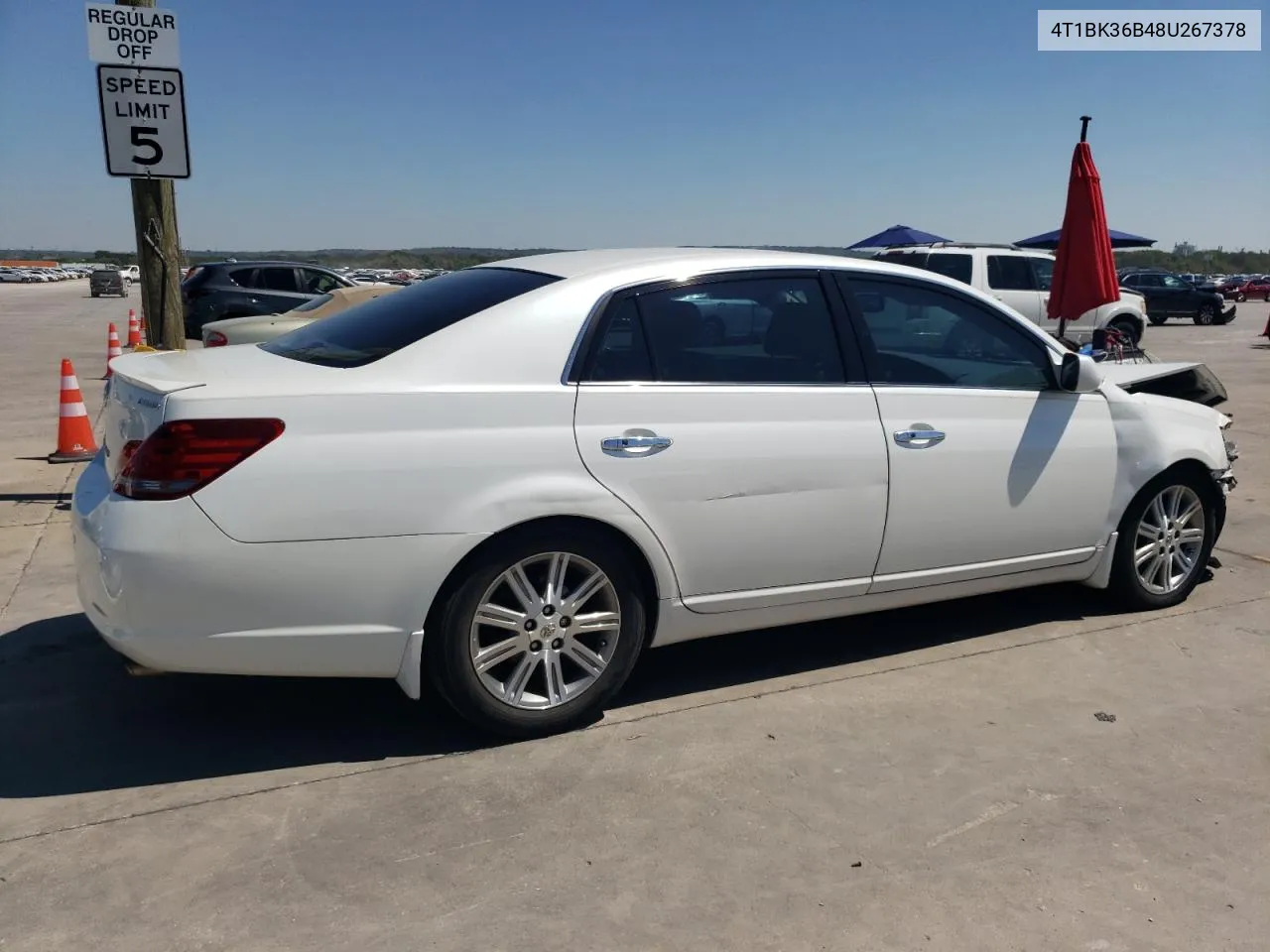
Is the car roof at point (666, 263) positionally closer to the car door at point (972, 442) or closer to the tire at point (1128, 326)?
the car door at point (972, 442)

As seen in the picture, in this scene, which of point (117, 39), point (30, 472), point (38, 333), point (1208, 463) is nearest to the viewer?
point (1208, 463)

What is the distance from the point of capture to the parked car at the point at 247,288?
1909 centimetres

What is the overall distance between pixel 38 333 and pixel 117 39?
20.7 m

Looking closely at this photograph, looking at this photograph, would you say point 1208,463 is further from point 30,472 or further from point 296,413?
point 30,472

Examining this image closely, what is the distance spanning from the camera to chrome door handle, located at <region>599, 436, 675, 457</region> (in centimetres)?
354

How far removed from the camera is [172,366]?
362 centimetres

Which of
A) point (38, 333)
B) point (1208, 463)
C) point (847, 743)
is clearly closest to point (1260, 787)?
point (847, 743)

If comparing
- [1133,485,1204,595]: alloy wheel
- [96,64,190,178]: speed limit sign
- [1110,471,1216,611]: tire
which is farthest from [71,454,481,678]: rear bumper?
[96,64,190,178]: speed limit sign

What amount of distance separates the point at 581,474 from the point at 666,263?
900 mm

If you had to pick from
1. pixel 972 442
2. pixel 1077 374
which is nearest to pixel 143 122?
pixel 972 442

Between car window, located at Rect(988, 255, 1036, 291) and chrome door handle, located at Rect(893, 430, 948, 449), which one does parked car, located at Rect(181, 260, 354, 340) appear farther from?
chrome door handle, located at Rect(893, 430, 948, 449)

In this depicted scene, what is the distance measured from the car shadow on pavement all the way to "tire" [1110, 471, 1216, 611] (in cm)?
46

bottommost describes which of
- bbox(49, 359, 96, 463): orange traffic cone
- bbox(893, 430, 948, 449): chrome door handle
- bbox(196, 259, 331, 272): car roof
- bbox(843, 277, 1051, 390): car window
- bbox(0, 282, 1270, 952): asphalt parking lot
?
bbox(0, 282, 1270, 952): asphalt parking lot

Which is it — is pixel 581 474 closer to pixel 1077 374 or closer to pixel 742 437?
pixel 742 437
